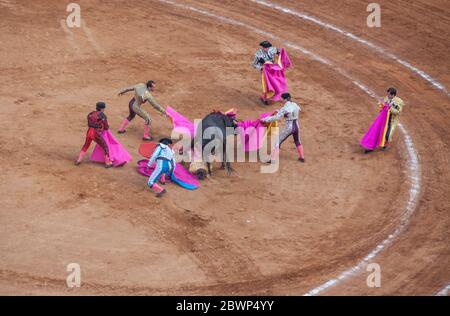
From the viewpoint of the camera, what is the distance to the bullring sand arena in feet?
56.0

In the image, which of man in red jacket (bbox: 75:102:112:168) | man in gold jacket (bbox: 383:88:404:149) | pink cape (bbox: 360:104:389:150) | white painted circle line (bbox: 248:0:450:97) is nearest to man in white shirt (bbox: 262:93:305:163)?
pink cape (bbox: 360:104:389:150)

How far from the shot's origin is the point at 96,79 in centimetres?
2373

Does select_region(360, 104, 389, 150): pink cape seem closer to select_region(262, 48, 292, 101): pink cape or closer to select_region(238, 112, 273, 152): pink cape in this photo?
select_region(238, 112, 273, 152): pink cape

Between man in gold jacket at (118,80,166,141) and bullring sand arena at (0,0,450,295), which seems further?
man in gold jacket at (118,80,166,141)

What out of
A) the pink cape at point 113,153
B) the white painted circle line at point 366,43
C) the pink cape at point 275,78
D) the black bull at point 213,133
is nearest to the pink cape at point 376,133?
the pink cape at point 275,78

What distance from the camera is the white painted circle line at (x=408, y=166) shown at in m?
17.0

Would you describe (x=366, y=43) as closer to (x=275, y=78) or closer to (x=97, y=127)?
(x=275, y=78)

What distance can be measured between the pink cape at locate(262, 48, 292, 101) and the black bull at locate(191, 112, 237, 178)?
9.36 feet

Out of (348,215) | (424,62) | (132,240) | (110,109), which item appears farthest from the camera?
(424,62)

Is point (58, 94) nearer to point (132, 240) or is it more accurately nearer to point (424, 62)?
point (132, 240)

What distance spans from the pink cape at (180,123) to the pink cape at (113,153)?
4.45 ft

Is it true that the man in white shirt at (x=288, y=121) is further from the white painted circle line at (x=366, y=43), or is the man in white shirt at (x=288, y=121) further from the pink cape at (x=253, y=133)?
the white painted circle line at (x=366, y=43)
